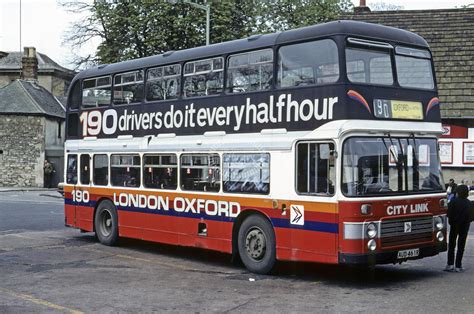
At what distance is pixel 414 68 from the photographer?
12008 millimetres

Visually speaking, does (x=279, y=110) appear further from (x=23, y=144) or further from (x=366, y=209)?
(x=23, y=144)

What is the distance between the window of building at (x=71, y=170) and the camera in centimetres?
1745

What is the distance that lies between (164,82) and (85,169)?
3.69 m

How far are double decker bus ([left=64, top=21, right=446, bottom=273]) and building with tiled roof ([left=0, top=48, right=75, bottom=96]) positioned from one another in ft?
198

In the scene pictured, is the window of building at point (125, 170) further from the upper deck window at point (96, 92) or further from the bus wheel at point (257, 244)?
the bus wheel at point (257, 244)

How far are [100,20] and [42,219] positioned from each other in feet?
73.3

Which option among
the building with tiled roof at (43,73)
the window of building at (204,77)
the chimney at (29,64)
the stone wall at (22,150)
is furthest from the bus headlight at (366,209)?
the building with tiled roof at (43,73)

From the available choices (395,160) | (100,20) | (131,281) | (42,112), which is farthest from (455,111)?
(42,112)

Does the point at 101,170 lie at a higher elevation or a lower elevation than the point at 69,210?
higher

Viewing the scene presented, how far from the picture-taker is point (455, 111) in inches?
1096

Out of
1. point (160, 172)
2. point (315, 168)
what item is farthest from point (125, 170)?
point (315, 168)

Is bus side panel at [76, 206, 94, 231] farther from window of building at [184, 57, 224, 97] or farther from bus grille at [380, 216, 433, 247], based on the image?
bus grille at [380, 216, 433, 247]

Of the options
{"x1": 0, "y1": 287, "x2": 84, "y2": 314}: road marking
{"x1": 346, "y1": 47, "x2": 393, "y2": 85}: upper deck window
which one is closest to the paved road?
{"x1": 0, "y1": 287, "x2": 84, "y2": 314}: road marking

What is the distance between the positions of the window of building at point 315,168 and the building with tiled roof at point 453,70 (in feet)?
56.3
